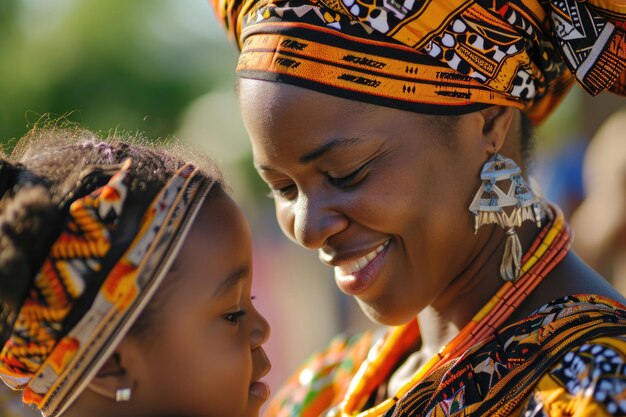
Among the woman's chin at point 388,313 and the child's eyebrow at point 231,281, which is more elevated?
the child's eyebrow at point 231,281

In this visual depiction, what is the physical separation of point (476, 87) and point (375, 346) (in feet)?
3.82

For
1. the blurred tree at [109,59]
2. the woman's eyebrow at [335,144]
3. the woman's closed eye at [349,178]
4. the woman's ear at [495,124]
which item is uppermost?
the woman's ear at [495,124]

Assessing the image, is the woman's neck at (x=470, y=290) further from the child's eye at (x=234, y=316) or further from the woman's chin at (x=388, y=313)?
the child's eye at (x=234, y=316)

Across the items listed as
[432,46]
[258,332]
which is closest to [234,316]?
[258,332]

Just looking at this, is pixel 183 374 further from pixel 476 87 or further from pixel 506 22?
pixel 506 22

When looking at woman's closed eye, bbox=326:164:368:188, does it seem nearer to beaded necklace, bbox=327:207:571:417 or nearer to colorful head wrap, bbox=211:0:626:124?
colorful head wrap, bbox=211:0:626:124

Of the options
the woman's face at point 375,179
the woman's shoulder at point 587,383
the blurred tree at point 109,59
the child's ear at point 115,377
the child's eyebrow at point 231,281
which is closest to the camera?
the woman's shoulder at point 587,383

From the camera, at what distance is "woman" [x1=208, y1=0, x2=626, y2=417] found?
2.57 meters

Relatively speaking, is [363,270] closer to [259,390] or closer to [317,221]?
[317,221]

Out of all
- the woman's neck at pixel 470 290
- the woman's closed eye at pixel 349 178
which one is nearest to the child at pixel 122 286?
the woman's closed eye at pixel 349 178

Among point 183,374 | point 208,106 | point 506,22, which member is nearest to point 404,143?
point 506,22

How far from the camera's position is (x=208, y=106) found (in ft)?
47.2

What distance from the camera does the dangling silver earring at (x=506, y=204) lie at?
2686mm

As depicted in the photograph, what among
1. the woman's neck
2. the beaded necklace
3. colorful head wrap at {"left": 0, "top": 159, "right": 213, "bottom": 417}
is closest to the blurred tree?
the woman's neck
